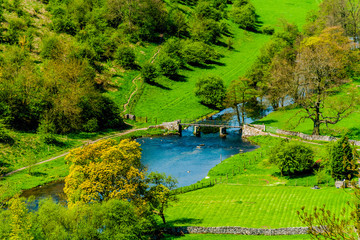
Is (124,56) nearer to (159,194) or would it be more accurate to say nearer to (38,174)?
(38,174)

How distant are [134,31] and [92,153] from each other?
365ft

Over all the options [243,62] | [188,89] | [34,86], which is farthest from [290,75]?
[34,86]

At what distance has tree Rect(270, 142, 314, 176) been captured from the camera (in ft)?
257

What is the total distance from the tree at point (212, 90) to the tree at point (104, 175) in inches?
2823

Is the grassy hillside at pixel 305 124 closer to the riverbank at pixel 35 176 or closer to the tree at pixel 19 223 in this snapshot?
the riverbank at pixel 35 176

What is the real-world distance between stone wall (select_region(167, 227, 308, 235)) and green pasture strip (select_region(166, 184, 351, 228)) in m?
1.93

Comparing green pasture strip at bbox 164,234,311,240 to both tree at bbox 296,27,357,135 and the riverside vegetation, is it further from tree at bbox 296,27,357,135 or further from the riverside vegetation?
tree at bbox 296,27,357,135

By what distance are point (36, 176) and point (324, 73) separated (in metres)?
65.5

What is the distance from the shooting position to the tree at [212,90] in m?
131

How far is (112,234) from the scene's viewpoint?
51312mm

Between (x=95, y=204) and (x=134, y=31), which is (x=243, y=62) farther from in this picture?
(x=95, y=204)

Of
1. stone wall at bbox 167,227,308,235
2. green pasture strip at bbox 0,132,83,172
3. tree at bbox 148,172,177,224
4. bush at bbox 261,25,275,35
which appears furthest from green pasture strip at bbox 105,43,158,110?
stone wall at bbox 167,227,308,235

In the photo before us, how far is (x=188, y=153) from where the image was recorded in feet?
329

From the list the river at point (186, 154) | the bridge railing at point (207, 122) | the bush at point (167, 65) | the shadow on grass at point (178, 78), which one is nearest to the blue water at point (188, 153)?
the river at point (186, 154)
